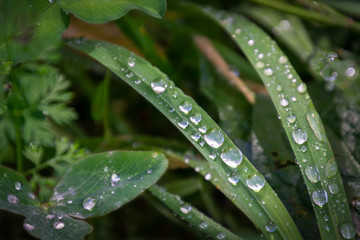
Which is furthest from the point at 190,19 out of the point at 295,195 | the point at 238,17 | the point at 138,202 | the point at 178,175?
the point at 295,195

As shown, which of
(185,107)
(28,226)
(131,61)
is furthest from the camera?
(131,61)

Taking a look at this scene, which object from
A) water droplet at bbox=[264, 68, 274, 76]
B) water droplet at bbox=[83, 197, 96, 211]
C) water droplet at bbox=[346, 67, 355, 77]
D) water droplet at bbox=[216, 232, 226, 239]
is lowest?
Answer: water droplet at bbox=[216, 232, 226, 239]

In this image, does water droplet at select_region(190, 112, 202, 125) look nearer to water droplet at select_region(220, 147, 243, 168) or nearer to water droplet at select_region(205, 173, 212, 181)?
water droplet at select_region(220, 147, 243, 168)

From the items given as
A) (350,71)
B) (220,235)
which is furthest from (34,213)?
(350,71)

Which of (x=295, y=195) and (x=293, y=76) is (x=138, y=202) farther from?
(x=293, y=76)

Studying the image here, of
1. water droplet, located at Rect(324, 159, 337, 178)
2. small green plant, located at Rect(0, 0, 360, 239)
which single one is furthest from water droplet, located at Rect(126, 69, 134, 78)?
water droplet, located at Rect(324, 159, 337, 178)

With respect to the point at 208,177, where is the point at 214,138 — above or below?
above

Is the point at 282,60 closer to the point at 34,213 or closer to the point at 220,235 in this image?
the point at 220,235
